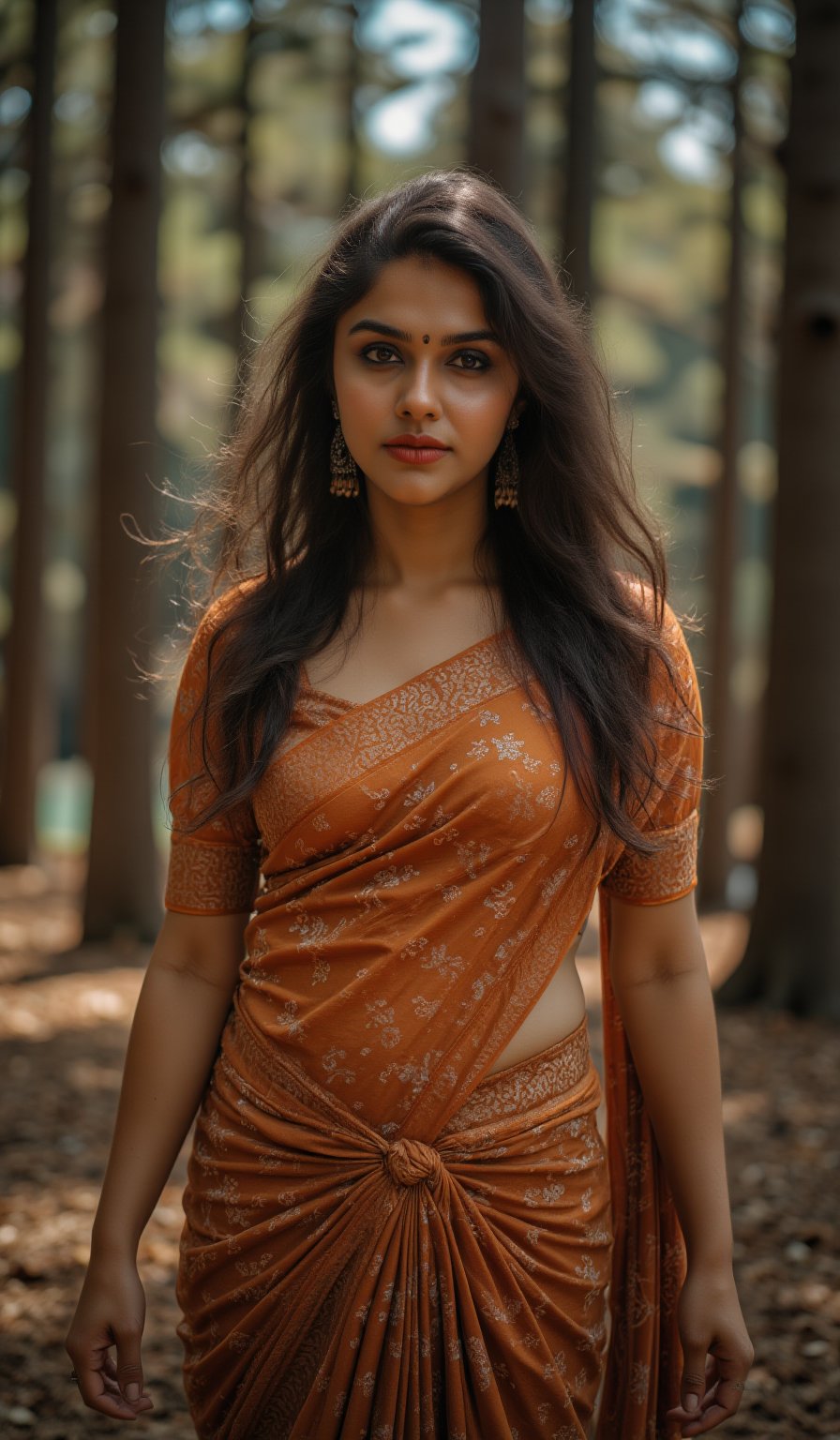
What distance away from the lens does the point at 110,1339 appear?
1983mm

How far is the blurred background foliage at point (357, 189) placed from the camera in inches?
384

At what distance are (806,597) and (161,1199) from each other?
3647 millimetres

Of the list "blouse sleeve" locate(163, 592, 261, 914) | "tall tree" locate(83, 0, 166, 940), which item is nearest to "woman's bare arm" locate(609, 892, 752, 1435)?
"blouse sleeve" locate(163, 592, 261, 914)

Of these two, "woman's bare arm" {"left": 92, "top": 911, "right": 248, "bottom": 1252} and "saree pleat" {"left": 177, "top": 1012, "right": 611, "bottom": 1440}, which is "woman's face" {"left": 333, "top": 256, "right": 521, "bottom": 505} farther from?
"saree pleat" {"left": 177, "top": 1012, "right": 611, "bottom": 1440}

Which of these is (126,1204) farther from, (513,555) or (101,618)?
(101,618)

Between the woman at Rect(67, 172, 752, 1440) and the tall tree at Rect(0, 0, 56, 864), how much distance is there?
885 centimetres

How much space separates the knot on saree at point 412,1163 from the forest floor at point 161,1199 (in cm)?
161

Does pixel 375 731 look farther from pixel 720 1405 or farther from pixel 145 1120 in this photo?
pixel 720 1405

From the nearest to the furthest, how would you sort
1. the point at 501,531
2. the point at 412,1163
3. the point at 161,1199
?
the point at 412,1163 < the point at 501,531 < the point at 161,1199

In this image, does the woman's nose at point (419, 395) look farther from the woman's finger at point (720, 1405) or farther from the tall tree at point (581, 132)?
the tall tree at point (581, 132)

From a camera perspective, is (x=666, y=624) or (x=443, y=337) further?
(x=666, y=624)

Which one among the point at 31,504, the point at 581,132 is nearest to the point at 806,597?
the point at 581,132

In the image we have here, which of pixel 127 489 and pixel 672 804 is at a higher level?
pixel 127 489

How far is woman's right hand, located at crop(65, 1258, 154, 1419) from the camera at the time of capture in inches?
76.7
